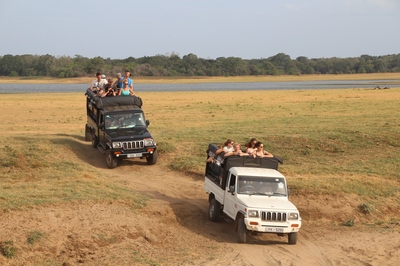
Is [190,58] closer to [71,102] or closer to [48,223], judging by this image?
[71,102]

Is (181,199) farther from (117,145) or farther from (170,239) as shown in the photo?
(117,145)

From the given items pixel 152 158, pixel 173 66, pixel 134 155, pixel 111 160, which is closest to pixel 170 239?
pixel 134 155

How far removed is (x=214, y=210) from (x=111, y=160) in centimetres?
703

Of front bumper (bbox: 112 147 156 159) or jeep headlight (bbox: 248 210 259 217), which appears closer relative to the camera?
jeep headlight (bbox: 248 210 259 217)

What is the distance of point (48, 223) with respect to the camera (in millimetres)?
14047

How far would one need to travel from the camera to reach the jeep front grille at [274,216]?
559 inches

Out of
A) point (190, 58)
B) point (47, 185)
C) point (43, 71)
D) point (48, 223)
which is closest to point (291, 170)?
point (47, 185)

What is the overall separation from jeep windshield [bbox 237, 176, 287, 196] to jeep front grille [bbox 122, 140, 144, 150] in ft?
25.8

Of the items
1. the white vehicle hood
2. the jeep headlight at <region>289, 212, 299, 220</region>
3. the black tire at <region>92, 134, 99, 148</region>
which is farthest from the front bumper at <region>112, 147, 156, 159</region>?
the jeep headlight at <region>289, 212, 299, 220</region>

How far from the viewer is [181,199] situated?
18.3 metres

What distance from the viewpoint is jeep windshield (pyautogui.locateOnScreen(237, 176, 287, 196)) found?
49.8 ft

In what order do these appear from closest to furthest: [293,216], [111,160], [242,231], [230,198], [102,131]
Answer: [293,216]
[242,231]
[230,198]
[111,160]
[102,131]

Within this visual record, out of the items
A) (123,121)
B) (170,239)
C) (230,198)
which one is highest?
(123,121)

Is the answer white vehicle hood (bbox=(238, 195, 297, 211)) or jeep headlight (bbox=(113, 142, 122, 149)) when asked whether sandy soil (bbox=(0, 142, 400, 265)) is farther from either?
jeep headlight (bbox=(113, 142, 122, 149))
